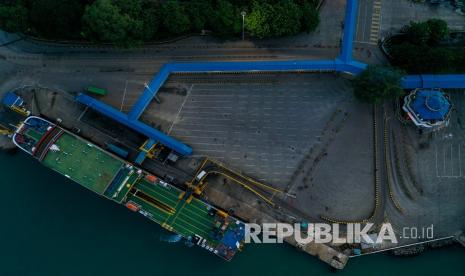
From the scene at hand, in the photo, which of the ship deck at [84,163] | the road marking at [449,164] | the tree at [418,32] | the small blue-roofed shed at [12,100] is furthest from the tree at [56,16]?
the road marking at [449,164]

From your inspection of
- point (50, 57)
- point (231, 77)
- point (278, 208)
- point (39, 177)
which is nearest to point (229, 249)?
point (278, 208)

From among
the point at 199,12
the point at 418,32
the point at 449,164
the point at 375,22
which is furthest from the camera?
the point at 375,22

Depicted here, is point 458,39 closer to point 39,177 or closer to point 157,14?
point 157,14

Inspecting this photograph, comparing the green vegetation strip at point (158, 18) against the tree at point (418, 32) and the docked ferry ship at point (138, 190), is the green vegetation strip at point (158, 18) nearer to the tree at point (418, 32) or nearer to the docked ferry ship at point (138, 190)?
the tree at point (418, 32)

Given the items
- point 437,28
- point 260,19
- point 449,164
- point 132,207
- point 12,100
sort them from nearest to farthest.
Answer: point 132,207 < point 260,19 < point 437,28 < point 449,164 < point 12,100

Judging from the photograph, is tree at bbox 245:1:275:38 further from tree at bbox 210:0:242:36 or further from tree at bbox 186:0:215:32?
tree at bbox 186:0:215:32

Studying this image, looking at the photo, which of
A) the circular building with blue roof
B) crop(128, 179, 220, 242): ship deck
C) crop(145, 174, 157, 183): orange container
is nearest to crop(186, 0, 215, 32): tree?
crop(145, 174, 157, 183): orange container

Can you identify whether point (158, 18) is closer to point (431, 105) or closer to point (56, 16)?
point (56, 16)

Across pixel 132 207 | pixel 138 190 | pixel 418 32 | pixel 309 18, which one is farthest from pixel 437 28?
pixel 132 207
